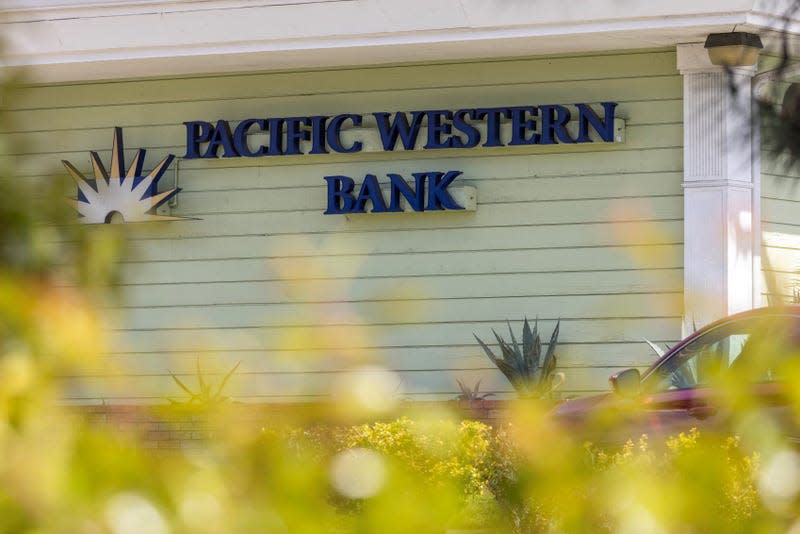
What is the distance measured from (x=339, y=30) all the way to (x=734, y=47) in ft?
11.2

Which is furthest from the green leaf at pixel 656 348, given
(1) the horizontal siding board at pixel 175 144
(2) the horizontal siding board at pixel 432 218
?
(1) the horizontal siding board at pixel 175 144

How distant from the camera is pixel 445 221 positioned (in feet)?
45.1

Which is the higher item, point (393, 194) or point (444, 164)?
point (444, 164)

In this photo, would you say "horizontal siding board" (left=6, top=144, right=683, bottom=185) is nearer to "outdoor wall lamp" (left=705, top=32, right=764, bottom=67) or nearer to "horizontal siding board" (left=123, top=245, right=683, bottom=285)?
"horizontal siding board" (left=123, top=245, right=683, bottom=285)

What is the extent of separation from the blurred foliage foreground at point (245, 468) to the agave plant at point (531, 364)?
11640 mm

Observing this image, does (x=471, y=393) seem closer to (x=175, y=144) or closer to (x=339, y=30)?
(x=339, y=30)

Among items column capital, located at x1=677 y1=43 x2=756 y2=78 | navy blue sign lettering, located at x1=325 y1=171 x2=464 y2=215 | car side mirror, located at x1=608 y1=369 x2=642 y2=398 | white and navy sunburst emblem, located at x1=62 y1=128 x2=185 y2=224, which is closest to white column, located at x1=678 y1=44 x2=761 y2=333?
column capital, located at x1=677 y1=43 x2=756 y2=78

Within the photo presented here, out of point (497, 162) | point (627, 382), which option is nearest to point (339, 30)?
point (497, 162)

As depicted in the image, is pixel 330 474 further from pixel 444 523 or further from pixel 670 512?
pixel 670 512

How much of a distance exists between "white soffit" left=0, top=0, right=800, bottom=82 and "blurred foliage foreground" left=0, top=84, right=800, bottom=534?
36.3ft

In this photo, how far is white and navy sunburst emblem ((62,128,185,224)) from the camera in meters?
14.4

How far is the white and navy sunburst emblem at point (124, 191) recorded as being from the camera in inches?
568

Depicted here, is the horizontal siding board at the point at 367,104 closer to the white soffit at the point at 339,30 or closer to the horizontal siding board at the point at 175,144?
the horizontal siding board at the point at 175,144

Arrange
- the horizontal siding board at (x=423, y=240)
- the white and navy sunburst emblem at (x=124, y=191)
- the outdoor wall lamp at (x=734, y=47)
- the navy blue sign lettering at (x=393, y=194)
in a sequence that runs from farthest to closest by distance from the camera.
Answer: the white and navy sunburst emblem at (x=124, y=191) → the navy blue sign lettering at (x=393, y=194) → the horizontal siding board at (x=423, y=240) → the outdoor wall lamp at (x=734, y=47)
